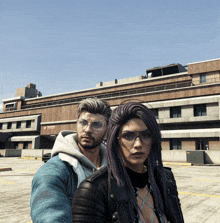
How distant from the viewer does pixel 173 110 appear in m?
31.8

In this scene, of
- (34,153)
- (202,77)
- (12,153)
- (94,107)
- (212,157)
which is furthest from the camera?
(12,153)

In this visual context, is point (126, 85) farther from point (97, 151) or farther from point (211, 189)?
point (97, 151)

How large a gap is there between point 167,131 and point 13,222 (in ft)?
93.2

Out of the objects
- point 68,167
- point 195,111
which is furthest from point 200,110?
point 68,167

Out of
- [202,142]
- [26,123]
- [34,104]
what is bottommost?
[202,142]

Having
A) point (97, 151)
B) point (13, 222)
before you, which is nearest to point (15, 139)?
point (13, 222)

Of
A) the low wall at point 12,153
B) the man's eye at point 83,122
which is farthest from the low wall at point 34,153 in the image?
the man's eye at point 83,122

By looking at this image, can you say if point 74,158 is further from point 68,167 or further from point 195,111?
point 195,111

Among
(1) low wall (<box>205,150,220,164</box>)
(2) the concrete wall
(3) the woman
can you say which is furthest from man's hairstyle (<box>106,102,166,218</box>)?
(2) the concrete wall

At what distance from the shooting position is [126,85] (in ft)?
141

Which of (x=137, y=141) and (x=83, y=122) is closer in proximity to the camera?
(x=137, y=141)

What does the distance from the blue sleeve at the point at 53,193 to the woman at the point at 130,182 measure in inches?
7.7

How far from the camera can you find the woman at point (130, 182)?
4.57 ft

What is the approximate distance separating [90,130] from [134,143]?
1139 mm
